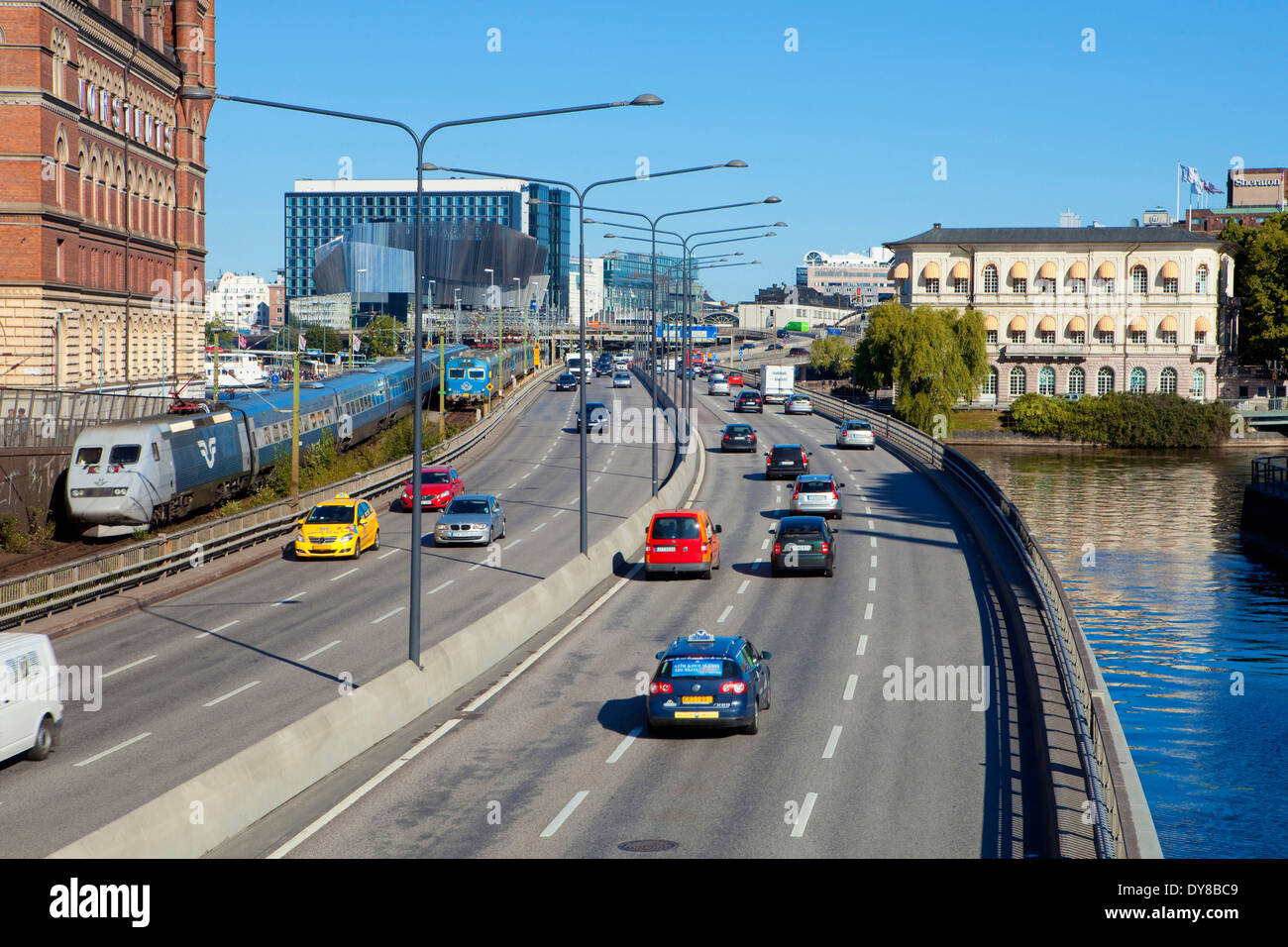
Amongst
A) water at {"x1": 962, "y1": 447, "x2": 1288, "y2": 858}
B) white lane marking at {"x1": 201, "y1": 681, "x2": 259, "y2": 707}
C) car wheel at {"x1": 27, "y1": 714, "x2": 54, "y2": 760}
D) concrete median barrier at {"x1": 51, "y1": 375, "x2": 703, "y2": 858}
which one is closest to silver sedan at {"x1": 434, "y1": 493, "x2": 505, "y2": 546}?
concrete median barrier at {"x1": 51, "y1": 375, "x2": 703, "y2": 858}

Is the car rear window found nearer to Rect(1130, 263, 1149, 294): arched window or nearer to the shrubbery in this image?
the shrubbery

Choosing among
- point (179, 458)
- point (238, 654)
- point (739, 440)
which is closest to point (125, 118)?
point (739, 440)

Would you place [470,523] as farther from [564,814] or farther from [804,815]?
[804,815]

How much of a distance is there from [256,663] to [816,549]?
1662cm

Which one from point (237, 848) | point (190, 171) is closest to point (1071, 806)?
point (237, 848)

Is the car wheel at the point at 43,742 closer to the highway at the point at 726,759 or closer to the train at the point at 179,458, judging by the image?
the highway at the point at 726,759

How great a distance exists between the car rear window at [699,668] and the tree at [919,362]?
83652mm

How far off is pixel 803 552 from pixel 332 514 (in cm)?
1538

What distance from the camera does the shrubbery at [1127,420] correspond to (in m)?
115

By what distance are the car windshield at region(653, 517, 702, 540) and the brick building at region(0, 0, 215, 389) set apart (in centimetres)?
3703

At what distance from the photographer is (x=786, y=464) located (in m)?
65.4

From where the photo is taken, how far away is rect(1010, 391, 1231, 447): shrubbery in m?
115
